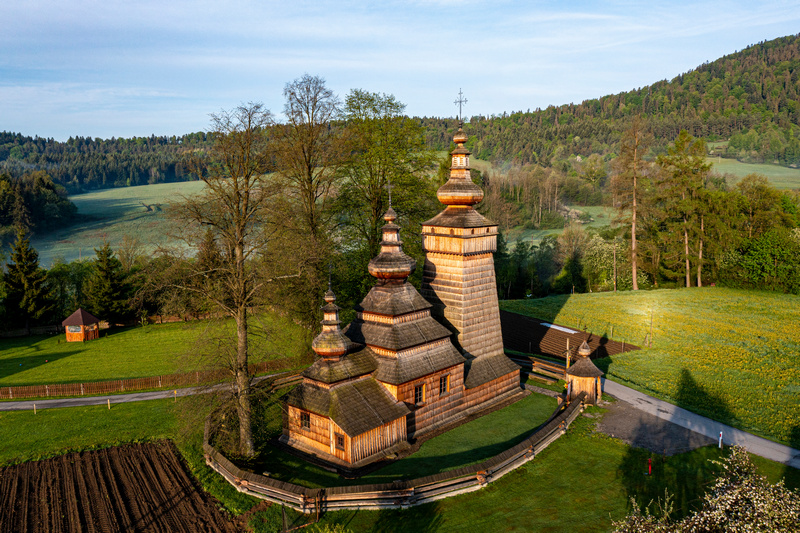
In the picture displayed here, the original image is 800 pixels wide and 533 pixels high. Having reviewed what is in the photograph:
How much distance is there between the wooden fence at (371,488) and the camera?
16.4 m

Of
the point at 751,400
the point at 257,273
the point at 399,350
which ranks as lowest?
the point at 751,400

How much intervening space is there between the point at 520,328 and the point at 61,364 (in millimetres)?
34393

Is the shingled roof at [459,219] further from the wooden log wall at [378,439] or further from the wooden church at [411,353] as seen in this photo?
the wooden log wall at [378,439]

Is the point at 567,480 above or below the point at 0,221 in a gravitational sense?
below

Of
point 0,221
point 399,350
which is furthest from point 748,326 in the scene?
point 0,221

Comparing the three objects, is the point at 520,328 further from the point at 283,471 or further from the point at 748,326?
the point at 283,471

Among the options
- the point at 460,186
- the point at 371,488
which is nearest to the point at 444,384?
Result: the point at 371,488

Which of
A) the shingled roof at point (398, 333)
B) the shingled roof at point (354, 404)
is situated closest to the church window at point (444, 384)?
the shingled roof at point (398, 333)

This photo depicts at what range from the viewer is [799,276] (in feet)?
157

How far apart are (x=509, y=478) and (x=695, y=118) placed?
149911 mm

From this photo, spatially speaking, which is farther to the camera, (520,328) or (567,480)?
(520,328)

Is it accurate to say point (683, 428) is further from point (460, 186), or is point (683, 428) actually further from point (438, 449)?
point (460, 186)

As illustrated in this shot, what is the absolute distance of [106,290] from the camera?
4384cm

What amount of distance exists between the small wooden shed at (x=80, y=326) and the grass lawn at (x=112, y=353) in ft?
2.54
